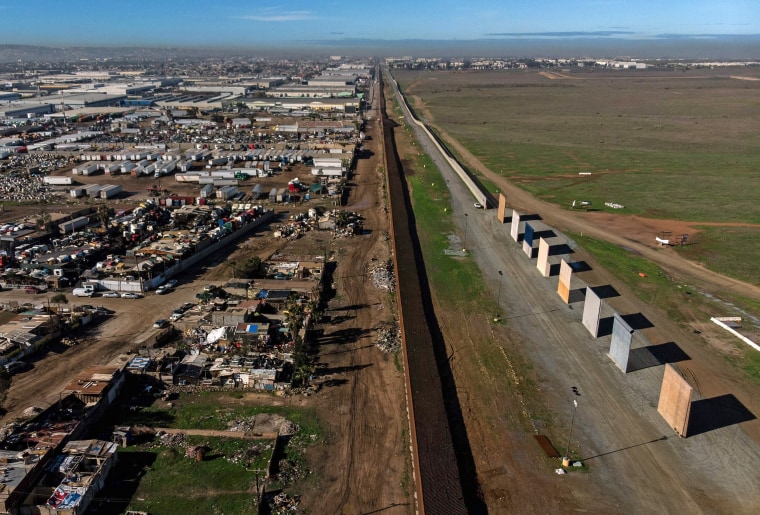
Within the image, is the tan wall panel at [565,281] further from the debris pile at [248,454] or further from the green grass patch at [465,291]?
the debris pile at [248,454]

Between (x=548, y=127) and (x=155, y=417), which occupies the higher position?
(x=548, y=127)

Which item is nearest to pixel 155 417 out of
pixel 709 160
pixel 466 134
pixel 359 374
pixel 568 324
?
pixel 359 374

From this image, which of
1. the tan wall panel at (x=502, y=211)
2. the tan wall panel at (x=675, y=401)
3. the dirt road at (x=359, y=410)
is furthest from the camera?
the tan wall panel at (x=502, y=211)

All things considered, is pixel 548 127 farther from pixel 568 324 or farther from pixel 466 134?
pixel 568 324

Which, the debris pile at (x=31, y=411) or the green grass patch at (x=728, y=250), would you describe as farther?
the green grass patch at (x=728, y=250)

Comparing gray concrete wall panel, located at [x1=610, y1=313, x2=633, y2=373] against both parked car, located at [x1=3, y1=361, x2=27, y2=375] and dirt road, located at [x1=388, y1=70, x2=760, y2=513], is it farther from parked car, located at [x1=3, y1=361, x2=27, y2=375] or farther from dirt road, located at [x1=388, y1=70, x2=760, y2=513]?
parked car, located at [x1=3, y1=361, x2=27, y2=375]

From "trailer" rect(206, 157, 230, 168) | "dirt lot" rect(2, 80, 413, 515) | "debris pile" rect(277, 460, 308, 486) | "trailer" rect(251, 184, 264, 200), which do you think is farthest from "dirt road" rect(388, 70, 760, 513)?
"trailer" rect(206, 157, 230, 168)

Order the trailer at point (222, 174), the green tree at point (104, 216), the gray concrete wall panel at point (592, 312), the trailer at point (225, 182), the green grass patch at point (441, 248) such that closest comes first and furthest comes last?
the gray concrete wall panel at point (592, 312), the green grass patch at point (441, 248), the green tree at point (104, 216), the trailer at point (225, 182), the trailer at point (222, 174)

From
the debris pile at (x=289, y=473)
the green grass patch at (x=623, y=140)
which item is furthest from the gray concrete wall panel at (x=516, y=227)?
the debris pile at (x=289, y=473)
